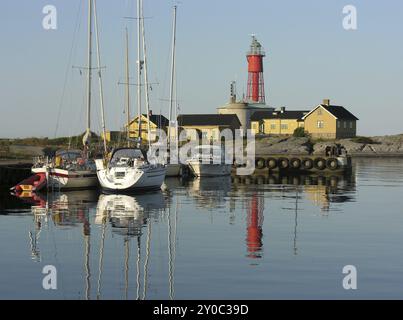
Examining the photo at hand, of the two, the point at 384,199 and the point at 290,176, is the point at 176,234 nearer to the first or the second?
the point at 384,199

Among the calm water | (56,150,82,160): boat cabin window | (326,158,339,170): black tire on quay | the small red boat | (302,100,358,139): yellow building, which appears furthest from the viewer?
(302,100,358,139): yellow building

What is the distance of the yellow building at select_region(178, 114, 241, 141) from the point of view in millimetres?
126938

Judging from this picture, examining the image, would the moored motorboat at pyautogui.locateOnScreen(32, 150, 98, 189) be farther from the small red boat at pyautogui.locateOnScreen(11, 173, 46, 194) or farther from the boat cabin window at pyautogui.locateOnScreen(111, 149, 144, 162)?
the boat cabin window at pyautogui.locateOnScreen(111, 149, 144, 162)

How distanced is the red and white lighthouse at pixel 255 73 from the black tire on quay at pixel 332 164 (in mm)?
74350

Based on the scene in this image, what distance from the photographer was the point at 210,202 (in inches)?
1694

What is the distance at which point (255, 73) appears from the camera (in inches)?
5935

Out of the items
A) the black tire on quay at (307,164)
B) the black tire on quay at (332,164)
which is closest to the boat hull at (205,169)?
the black tire on quay at (307,164)

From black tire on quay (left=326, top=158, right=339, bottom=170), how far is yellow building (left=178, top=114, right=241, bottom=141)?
166 feet

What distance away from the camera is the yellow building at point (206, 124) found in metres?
127

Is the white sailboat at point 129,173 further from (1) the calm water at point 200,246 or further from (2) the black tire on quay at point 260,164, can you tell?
(2) the black tire on quay at point 260,164

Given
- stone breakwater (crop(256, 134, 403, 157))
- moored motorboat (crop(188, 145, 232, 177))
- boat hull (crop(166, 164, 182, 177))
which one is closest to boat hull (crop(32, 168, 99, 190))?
boat hull (crop(166, 164, 182, 177))

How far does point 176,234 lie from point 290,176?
1672 inches

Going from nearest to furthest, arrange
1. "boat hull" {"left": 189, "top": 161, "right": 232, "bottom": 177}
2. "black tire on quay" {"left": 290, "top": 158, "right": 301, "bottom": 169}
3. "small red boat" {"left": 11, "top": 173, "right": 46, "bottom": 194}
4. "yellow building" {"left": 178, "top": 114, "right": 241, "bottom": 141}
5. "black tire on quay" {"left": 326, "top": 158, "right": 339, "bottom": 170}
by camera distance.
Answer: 1. "small red boat" {"left": 11, "top": 173, "right": 46, "bottom": 194}
2. "boat hull" {"left": 189, "top": 161, "right": 232, "bottom": 177}
3. "black tire on quay" {"left": 326, "top": 158, "right": 339, "bottom": 170}
4. "black tire on quay" {"left": 290, "top": 158, "right": 301, "bottom": 169}
5. "yellow building" {"left": 178, "top": 114, "right": 241, "bottom": 141}
